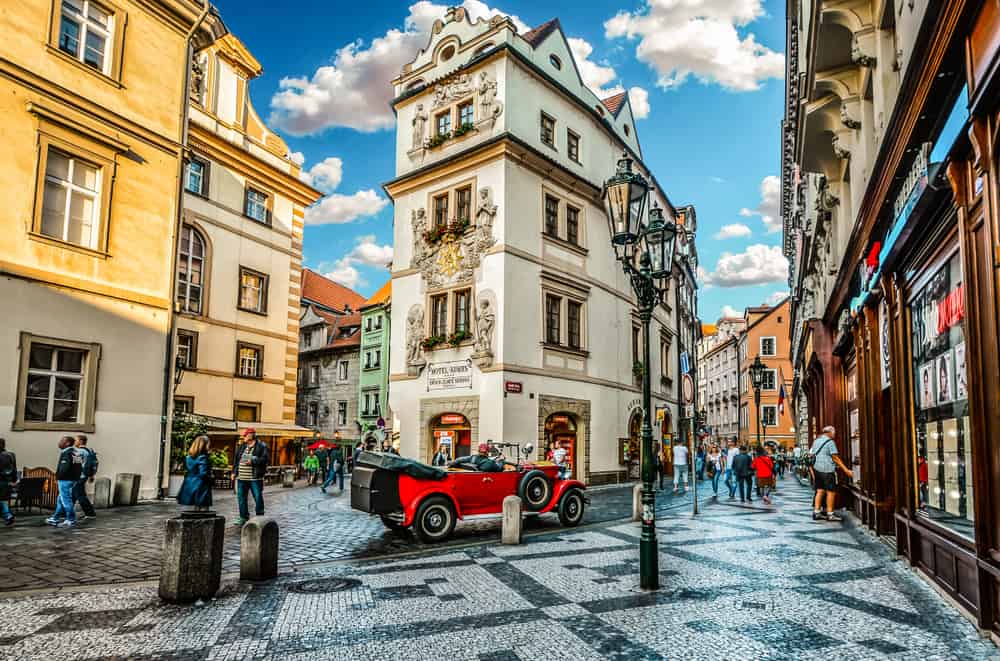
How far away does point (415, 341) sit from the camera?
2595 cm

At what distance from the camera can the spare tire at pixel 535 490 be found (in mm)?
13445

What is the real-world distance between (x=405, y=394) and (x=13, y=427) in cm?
1317

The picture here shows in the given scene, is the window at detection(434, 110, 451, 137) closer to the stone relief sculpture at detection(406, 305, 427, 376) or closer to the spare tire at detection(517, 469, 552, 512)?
the stone relief sculpture at detection(406, 305, 427, 376)

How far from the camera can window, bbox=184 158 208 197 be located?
2725 centimetres

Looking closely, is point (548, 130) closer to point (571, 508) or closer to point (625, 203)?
point (571, 508)

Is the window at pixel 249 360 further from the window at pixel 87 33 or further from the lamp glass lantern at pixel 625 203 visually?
the lamp glass lantern at pixel 625 203

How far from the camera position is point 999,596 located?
549 centimetres

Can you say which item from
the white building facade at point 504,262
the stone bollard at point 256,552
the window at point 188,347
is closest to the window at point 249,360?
the window at point 188,347

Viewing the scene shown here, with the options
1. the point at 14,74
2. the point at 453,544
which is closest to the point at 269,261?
the point at 14,74

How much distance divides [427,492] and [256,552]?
403 cm

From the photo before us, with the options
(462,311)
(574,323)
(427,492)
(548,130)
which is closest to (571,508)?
(427,492)

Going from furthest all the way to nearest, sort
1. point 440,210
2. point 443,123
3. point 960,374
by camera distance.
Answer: point 443,123 → point 440,210 → point 960,374

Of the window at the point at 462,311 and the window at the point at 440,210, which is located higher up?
the window at the point at 440,210

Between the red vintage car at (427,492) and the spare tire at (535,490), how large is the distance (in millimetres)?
19
